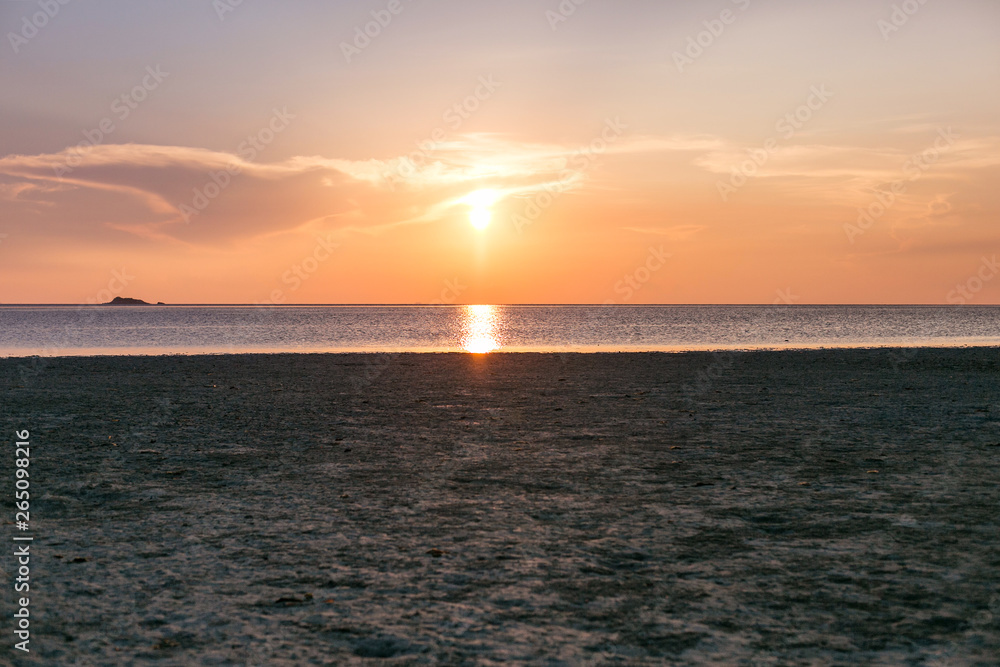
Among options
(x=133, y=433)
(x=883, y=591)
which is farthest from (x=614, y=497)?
(x=133, y=433)

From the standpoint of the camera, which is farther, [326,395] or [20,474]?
[326,395]

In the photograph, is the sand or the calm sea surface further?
the calm sea surface

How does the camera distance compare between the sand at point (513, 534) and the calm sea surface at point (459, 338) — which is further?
the calm sea surface at point (459, 338)

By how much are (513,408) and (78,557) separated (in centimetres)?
1219

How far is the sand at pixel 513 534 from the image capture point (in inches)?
219

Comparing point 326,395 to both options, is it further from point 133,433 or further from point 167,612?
point 167,612

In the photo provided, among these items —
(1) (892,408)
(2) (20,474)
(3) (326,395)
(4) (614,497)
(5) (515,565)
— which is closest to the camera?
(5) (515,565)

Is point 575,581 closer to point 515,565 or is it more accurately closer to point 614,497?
point 515,565

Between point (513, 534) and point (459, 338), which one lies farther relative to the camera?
point (459, 338)

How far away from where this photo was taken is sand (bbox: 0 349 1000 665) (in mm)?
5559

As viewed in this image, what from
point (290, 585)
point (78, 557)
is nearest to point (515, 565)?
point (290, 585)

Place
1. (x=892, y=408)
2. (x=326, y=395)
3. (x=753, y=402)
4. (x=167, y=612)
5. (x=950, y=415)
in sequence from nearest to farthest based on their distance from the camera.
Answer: (x=167, y=612) → (x=950, y=415) → (x=892, y=408) → (x=753, y=402) → (x=326, y=395)

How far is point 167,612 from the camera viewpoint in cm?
610

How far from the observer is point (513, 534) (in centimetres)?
817
